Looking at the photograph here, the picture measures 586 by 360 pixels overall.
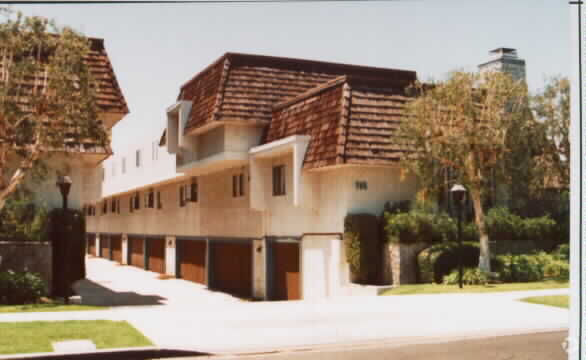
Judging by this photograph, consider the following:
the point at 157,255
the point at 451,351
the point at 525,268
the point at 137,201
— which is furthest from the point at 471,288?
the point at 137,201

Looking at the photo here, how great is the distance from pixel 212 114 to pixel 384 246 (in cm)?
A: 845

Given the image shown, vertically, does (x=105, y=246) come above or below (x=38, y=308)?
below

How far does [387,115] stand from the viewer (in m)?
21.5

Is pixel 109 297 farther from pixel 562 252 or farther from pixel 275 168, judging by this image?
pixel 562 252

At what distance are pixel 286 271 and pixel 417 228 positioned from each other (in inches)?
269

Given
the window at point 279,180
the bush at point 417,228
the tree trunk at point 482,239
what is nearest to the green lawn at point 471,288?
the tree trunk at point 482,239

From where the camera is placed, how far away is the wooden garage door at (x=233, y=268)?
94.0 ft

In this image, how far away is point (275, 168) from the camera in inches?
1002

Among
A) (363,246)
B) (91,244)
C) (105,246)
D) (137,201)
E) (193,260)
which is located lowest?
(91,244)

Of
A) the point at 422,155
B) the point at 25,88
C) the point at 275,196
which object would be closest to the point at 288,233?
the point at 275,196

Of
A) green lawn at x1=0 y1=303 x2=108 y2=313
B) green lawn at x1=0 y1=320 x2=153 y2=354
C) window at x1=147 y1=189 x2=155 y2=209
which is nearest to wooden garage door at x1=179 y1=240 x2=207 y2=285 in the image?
window at x1=147 y1=189 x2=155 y2=209

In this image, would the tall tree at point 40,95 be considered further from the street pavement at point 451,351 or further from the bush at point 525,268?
the bush at point 525,268

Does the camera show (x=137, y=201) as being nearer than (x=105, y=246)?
Yes

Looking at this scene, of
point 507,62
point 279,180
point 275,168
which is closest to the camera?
point 507,62
